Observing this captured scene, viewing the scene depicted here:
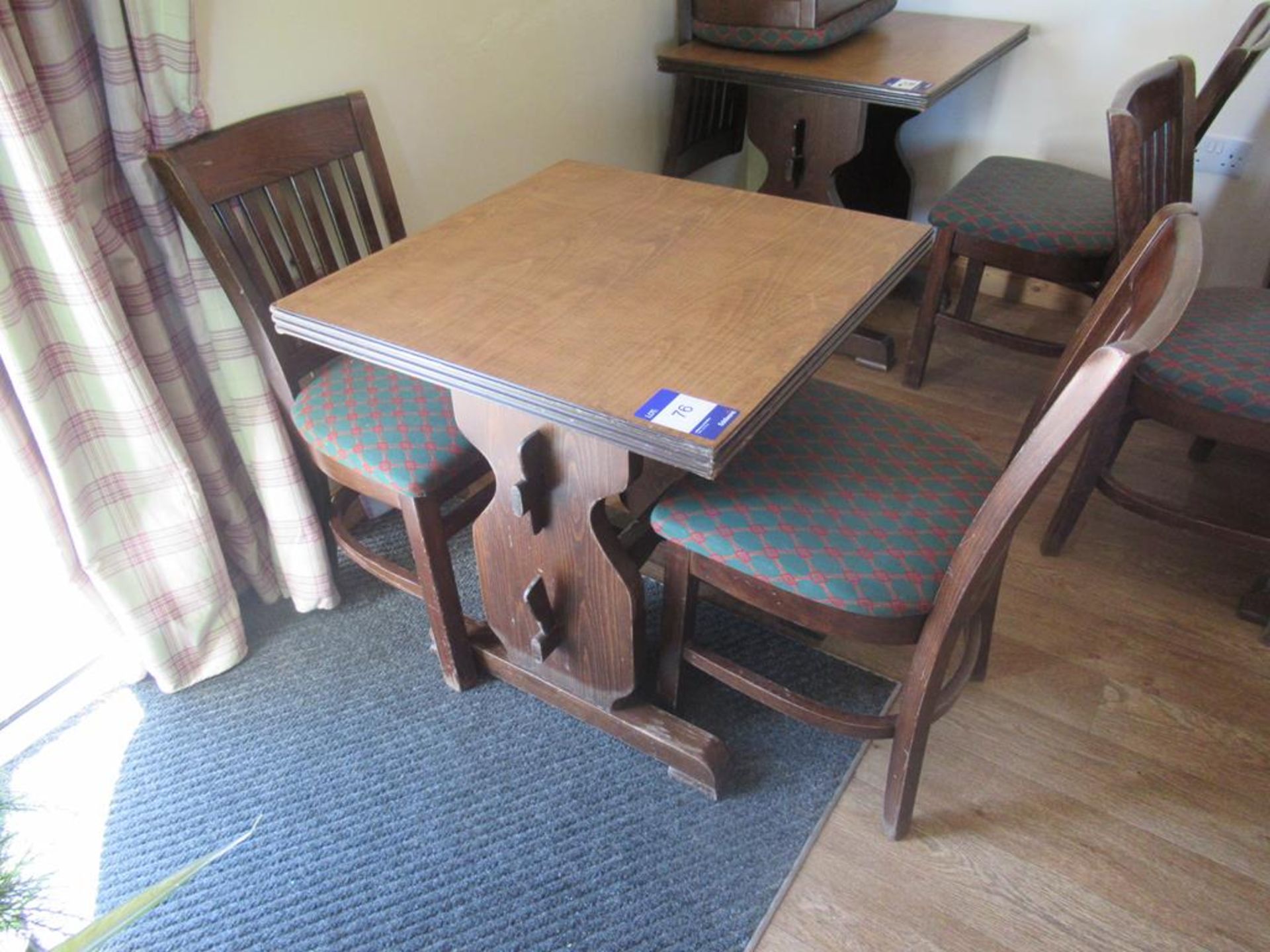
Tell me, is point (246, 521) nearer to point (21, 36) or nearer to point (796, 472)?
point (21, 36)

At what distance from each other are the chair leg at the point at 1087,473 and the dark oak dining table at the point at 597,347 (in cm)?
65

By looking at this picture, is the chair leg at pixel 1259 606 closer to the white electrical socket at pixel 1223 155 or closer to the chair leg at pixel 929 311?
the chair leg at pixel 929 311

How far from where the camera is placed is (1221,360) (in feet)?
5.16

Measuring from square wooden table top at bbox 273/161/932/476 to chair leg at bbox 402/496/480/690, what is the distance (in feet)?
1.08

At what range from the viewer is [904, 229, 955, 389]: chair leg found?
7.04ft

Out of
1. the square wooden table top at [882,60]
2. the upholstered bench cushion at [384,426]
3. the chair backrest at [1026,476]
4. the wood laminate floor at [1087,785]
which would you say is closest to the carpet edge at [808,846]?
the wood laminate floor at [1087,785]

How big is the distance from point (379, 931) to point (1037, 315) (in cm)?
245

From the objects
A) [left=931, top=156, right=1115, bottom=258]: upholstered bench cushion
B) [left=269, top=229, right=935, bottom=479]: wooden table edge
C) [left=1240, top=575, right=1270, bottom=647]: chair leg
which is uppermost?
[left=269, top=229, right=935, bottom=479]: wooden table edge

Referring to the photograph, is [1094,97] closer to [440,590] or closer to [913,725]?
[913,725]

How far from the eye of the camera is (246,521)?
1696 millimetres

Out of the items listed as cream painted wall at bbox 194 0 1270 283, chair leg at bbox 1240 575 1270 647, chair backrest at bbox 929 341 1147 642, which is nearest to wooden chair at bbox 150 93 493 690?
cream painted wall at bbox 194 0 1270 283

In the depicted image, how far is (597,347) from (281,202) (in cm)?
75

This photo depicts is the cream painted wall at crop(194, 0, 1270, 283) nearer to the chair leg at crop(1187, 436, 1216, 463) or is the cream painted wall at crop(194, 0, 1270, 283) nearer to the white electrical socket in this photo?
the white electrical socket

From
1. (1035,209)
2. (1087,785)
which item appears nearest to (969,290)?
(1035,209)
